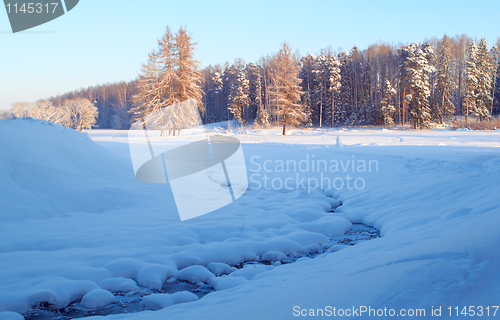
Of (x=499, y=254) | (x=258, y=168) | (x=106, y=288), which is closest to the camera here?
(x=499, y=254)

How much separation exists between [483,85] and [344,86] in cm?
1480

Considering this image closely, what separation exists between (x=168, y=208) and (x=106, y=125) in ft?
229

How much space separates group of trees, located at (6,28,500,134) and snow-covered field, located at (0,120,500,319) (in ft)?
48.9

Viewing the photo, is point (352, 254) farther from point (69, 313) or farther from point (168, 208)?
point (168, 208)

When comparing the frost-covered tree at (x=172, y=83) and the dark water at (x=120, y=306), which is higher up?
the frost-covered tree at (x=172, y=83)

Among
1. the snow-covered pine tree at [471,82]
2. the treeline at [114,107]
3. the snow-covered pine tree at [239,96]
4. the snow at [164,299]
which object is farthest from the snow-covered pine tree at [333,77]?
the snow at [164,299]

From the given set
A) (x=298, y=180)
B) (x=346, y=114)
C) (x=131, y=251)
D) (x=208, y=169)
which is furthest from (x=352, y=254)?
(x=346, y=114)

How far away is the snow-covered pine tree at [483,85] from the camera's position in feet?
98.7

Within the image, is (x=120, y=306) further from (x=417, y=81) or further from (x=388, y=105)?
(x=417, y=81)

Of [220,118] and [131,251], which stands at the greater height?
[220,118]

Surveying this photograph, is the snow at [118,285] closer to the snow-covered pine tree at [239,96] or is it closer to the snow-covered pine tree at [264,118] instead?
the snow-covered pine tree at [264,118]

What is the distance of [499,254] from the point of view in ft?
6.70

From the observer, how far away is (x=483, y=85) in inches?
1206

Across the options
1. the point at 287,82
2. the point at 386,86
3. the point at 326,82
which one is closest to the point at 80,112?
the point at 287,82
